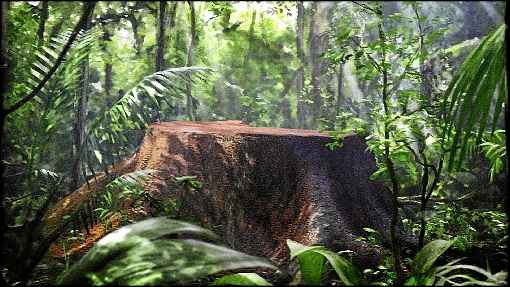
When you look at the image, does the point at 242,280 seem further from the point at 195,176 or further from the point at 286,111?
the point at 286,111

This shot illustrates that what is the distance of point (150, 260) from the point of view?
71.9 inches

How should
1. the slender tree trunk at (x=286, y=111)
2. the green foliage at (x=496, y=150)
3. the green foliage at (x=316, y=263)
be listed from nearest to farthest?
the green foliage at (x=316, y=263)
the green foliage at (x=496, y=150)
the slender tree trunk at (x=286, y=111)

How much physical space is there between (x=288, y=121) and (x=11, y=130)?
13210mm

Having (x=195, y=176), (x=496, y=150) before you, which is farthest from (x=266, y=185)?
(x=496, y=150)

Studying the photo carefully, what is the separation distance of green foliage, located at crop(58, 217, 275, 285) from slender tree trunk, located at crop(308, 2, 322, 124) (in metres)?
11.6

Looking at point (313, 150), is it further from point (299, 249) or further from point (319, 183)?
point (299, 249)

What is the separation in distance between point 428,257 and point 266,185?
2054 millimetres

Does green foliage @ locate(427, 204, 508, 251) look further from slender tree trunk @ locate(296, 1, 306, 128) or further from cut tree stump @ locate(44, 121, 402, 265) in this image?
slender tree trunk @ locate(296, 1, 306, 128)

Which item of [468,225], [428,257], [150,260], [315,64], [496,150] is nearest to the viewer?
[150,260]

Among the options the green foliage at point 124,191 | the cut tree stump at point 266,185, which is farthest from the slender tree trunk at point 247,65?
the green foliage at point 124,191

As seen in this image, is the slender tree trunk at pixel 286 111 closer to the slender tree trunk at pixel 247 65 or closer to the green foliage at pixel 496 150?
the slender tree trunk at pixel 247 65

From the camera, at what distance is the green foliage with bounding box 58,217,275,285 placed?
1771 mm

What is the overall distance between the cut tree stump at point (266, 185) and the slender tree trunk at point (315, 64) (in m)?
9.06

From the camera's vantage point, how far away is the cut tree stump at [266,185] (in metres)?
4.05
